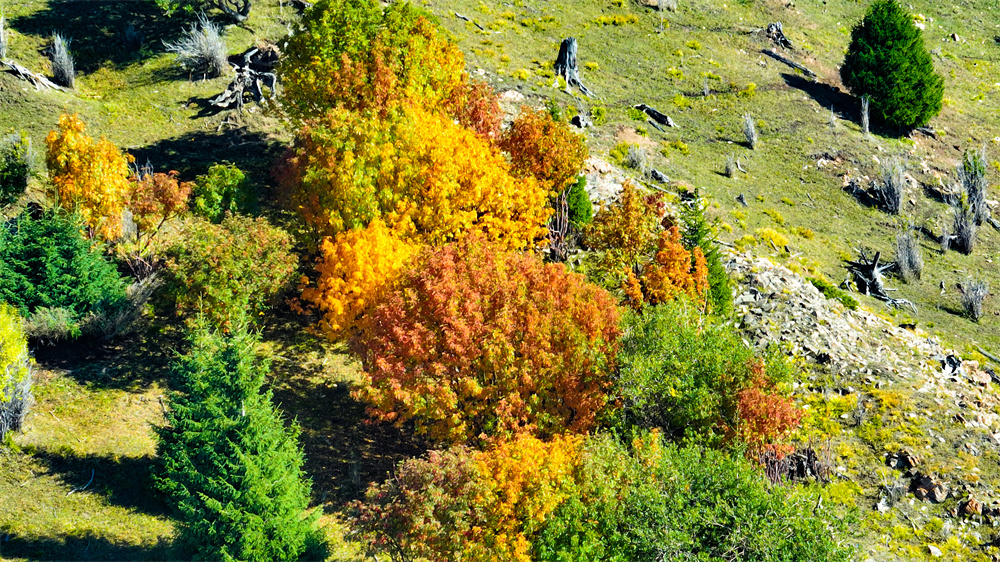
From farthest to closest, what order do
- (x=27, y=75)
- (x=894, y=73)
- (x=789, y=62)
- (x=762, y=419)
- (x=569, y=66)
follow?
1. (x=789, y=62)
2. (x=894, y=73)
3. (x=569, y=66)
4. (x=27, y=75)
5. (x=762, y=419)

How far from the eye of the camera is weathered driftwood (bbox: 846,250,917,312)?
45.0 meters

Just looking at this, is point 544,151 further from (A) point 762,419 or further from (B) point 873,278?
(B) point 873,278

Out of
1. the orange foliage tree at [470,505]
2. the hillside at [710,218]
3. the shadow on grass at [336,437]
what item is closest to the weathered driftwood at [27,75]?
the hillside at [710,218]

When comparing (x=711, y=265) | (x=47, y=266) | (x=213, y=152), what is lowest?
(x=213, y=152)

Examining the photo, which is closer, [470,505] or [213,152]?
[470,505]

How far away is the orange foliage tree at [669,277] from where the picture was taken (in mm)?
34156

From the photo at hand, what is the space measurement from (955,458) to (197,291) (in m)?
25.8

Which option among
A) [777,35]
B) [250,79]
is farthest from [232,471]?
[777,35]

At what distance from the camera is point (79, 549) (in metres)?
25.6

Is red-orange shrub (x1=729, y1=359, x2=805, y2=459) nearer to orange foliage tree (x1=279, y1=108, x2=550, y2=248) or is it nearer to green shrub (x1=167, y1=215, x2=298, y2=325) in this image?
orange foliage tree (x1=279, y1=108, x2=550, y2=248)

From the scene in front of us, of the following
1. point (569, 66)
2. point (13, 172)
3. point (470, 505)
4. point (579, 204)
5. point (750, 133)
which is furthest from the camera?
point (569, 66)

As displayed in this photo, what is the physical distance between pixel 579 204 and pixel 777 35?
35375mm

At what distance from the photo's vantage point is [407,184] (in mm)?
34906

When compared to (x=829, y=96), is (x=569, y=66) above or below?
above
